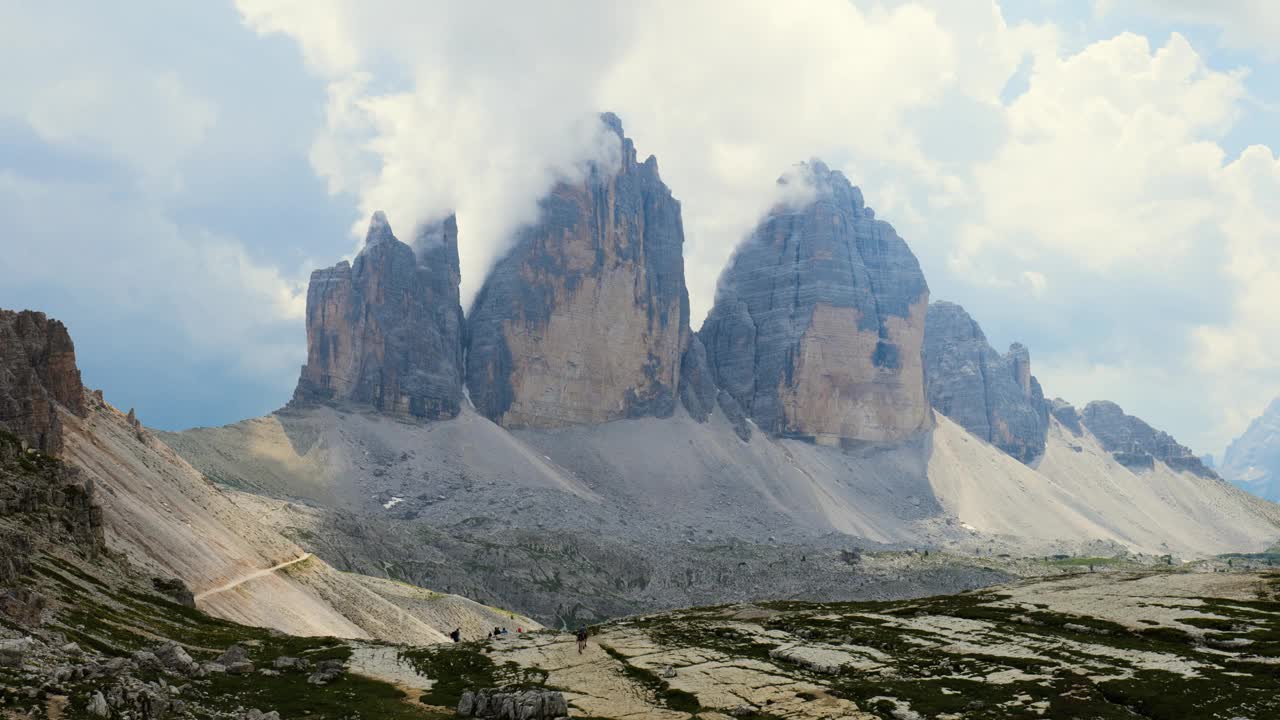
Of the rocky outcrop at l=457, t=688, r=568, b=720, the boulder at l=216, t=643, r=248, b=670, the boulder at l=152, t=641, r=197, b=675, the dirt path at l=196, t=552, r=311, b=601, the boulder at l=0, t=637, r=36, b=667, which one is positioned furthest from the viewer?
the dirt path at l=196, t=552, r=311, b=601

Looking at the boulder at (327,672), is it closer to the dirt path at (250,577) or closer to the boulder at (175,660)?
the boulder at (175,660)

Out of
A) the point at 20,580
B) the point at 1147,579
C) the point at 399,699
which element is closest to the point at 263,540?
the point at 20,580

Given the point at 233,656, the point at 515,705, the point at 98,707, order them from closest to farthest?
1. the point at 98,707
2. the point at 515,705
3. the point at 233,656

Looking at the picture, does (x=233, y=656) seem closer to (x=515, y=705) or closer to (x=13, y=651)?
(x=515, y=705)

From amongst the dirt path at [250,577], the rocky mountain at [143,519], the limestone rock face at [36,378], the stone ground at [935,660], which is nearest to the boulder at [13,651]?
the stone ground at [935,660]

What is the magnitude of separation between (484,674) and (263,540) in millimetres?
67920

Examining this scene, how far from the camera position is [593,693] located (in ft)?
183

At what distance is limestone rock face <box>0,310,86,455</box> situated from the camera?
95.2 m

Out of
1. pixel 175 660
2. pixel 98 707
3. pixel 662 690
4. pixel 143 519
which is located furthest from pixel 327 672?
pixel 143 519

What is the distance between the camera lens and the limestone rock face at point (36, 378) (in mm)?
95188

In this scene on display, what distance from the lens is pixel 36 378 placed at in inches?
3964

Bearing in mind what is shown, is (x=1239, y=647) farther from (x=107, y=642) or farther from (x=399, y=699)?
(x=107, y=642)

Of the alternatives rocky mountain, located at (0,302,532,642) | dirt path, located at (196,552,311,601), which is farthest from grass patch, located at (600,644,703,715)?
dirt path, located at (196,552,311,601)

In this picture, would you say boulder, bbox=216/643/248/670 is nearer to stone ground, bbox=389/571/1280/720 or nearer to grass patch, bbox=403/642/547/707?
grass patch, bbox=403/642/547/707
